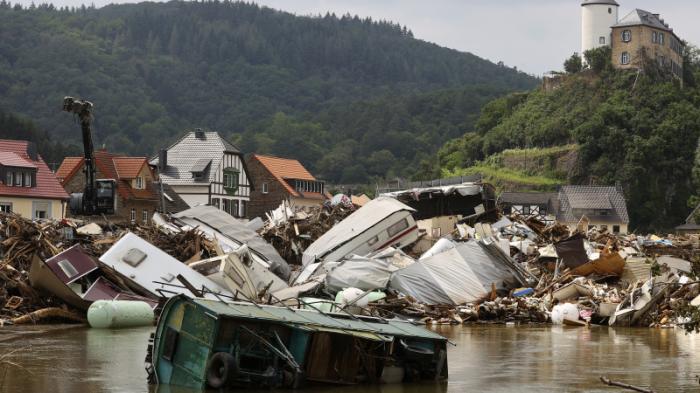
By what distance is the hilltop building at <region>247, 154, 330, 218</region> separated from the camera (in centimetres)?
9850

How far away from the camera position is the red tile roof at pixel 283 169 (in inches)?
3974

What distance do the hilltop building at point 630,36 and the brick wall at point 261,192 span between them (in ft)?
184

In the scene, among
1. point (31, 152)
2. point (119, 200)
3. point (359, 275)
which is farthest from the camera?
point (119, 200)

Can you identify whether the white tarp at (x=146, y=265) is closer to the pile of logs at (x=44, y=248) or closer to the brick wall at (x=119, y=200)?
the pile of logs at (x=44, y=248)

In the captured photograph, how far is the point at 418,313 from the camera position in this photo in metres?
36.1

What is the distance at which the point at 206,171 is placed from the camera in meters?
88.7

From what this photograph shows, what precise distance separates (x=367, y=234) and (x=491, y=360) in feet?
58.9

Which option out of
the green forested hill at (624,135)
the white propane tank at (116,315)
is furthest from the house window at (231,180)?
the white propane tank at (116,315)

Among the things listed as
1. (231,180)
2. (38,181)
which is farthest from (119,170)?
(231,180)

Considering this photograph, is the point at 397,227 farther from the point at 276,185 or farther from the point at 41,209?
the point at 276,185

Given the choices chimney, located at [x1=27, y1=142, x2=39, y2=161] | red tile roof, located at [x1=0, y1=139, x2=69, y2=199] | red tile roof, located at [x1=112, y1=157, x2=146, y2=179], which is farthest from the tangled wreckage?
red tile roof, located at [x1=112, y1=157, x2=146, y2=179]

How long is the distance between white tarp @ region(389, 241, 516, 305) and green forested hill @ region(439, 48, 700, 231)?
81023 mm

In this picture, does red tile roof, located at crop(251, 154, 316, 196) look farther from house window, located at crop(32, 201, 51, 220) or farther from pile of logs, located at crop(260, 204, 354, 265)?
pile of logs, located at crop(260, 204, 354, 265)

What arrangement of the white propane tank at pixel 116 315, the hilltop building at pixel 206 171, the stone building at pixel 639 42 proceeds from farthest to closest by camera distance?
the stone building at pixel 639 42
the hilltop building at pixel 206 171
the white propane tank at pixel 116 315
